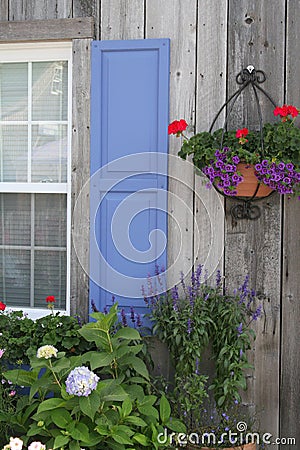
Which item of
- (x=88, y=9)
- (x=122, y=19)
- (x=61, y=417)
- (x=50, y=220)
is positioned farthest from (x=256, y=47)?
(x=61, y=417)

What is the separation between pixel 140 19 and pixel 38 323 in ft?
5.78

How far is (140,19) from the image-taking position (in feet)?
12.6

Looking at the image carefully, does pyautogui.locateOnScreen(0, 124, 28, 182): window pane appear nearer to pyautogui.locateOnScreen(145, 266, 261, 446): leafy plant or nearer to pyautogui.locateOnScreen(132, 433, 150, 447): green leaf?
pyautogui.locateOnScreen(145, 266, 261, 446): leafy plant

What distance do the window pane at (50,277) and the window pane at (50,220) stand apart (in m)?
0.07

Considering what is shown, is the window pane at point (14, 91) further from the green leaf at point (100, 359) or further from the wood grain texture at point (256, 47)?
the green leaf at point (100, 359)

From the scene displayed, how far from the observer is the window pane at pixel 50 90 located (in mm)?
4027

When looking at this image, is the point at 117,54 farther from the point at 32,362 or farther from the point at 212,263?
Answer: the point at 32,362

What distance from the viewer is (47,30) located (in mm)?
3922

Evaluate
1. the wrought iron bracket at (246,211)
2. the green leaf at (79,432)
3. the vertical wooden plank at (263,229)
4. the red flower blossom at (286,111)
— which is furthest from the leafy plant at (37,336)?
the red flower blossom at (286,111)

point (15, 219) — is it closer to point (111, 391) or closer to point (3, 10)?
point (3, 10)

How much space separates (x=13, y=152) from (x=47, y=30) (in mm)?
733

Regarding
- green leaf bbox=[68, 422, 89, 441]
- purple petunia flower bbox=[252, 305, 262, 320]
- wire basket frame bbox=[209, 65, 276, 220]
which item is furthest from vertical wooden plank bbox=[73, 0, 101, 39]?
green leaf bbox=[68, 422, 89, 441]

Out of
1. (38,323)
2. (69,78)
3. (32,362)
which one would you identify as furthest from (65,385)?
(69,78)

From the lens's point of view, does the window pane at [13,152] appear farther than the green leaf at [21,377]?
Yes
